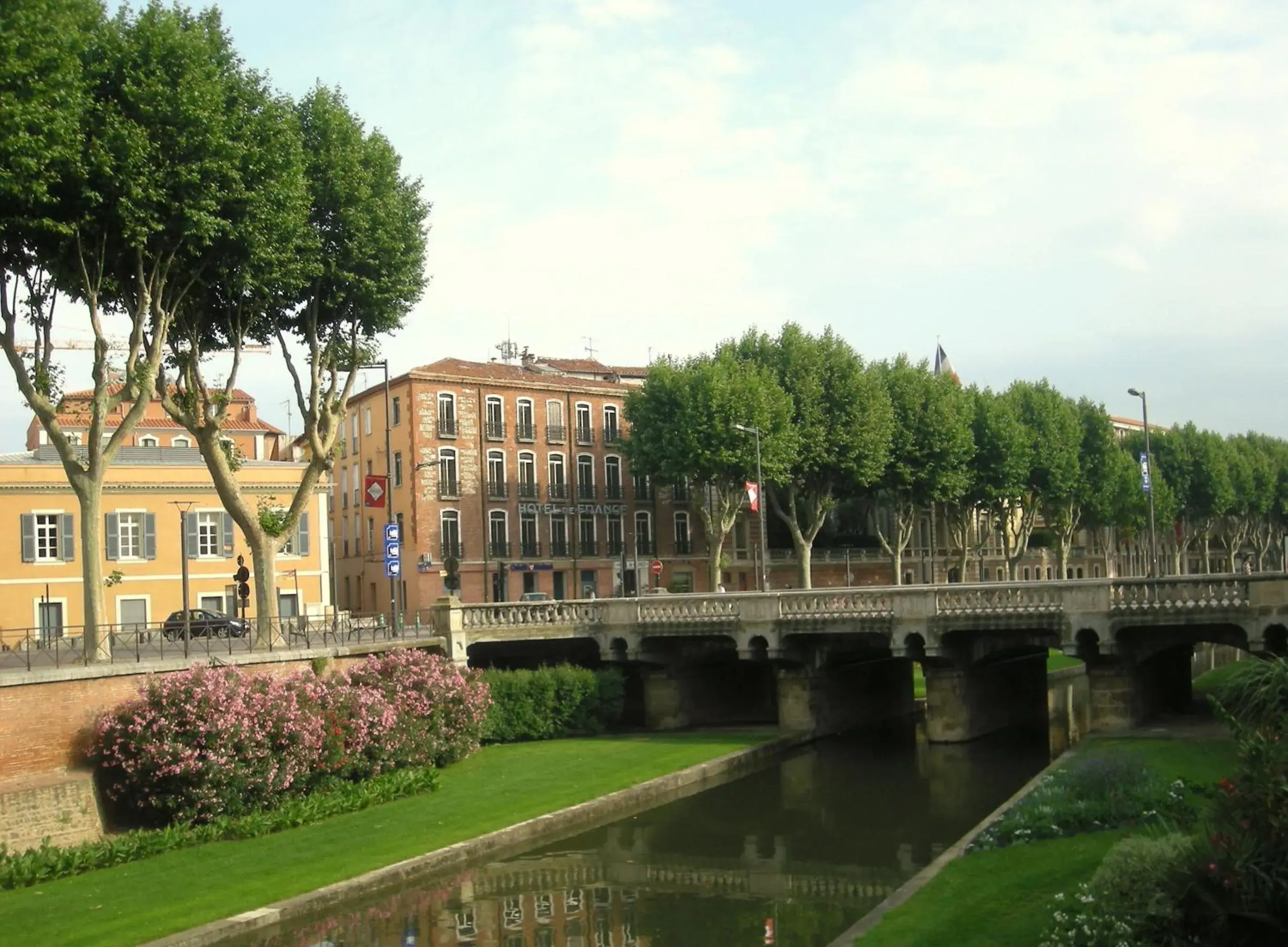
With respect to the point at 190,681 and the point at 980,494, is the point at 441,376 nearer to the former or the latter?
the point at 980,494

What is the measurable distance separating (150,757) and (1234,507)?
10392 cm

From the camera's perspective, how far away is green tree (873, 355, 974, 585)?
244 ft

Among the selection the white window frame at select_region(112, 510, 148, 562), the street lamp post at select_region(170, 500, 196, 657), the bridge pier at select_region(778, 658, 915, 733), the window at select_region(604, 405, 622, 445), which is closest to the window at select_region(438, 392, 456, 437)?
the window at select_region(604, 405, 622, 445)

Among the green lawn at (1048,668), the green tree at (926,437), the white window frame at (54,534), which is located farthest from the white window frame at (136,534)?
the green tree at (926,437)

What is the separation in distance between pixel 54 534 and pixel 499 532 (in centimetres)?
2830

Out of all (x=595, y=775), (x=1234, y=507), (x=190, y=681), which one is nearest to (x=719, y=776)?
(x=595, y=775)

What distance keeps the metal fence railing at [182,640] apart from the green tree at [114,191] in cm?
105

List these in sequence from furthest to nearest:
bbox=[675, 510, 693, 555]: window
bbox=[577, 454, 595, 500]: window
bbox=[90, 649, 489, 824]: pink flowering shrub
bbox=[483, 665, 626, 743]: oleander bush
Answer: bbox=[675, 510, 693, 555]: window → bbox=[577, 454, 595, 500]: window → bbox=[483, 665, 626, 743]: oleander bush → bbox=[90, 649, 489, 824]: pink flowering shrub

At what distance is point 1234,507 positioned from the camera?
112438mm

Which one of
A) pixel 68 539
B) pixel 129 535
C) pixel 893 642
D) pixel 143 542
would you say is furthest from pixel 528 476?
pixel 893 642

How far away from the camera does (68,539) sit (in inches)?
2143

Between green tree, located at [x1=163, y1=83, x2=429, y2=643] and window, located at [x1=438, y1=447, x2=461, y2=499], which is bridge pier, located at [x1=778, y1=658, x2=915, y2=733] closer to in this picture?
green tree, located at [x1=163, y1=83, x2=429, y2=643]

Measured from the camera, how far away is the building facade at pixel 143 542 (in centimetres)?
5331

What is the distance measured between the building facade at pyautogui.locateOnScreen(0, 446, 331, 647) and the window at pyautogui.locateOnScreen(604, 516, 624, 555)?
23078 mm
